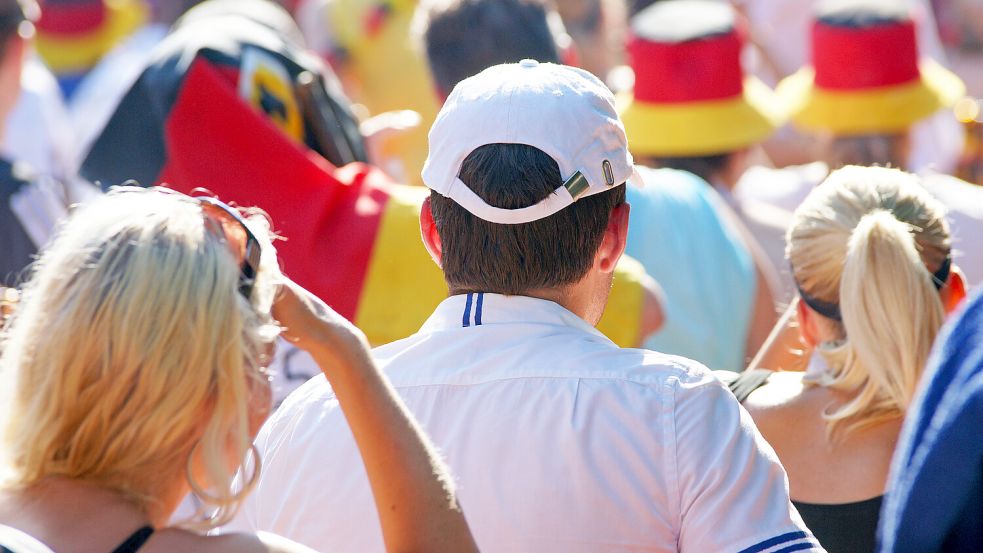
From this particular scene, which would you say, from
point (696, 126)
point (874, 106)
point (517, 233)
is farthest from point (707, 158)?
point (517, 233)

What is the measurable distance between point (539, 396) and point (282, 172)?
123cm

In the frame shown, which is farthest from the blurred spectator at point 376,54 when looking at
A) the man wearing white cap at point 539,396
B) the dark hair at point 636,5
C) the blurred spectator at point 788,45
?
the man wearing white cap at point 539,396

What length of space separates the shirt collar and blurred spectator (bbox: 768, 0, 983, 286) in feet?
8.31

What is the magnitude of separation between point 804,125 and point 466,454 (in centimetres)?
308

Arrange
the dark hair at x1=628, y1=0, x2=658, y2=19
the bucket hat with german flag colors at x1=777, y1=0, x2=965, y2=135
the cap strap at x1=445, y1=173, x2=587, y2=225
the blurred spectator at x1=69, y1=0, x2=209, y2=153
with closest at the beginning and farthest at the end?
the cap strap at x1=445, y1=173, x2=587, y2=225 → the bucket hat with german flag colors at x1=777, y1=0, x2=965, y2=135 → the blurred spectator at x1=69, y1=0, x2=209, y2=153 → the dark hair at x1=628, y1=0, x2=658, y2=19

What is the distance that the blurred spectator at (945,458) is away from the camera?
3.54ft

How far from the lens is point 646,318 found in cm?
259

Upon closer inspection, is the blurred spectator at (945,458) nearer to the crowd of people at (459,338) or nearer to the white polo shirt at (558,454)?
the crowd of people at (459,338)

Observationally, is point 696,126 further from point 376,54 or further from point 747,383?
point 747,383

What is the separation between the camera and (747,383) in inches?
88.1

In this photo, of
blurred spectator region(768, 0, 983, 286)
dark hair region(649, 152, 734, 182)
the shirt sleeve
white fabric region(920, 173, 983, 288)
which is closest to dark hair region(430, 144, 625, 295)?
the shirt sleeve

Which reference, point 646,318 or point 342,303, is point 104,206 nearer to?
point 342,303

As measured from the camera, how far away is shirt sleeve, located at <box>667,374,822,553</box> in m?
1.52

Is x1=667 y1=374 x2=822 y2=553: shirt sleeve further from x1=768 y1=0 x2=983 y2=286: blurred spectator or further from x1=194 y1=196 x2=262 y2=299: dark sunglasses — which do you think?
x1=768 y1=0 x2=983 y2=286: blurred spectator
